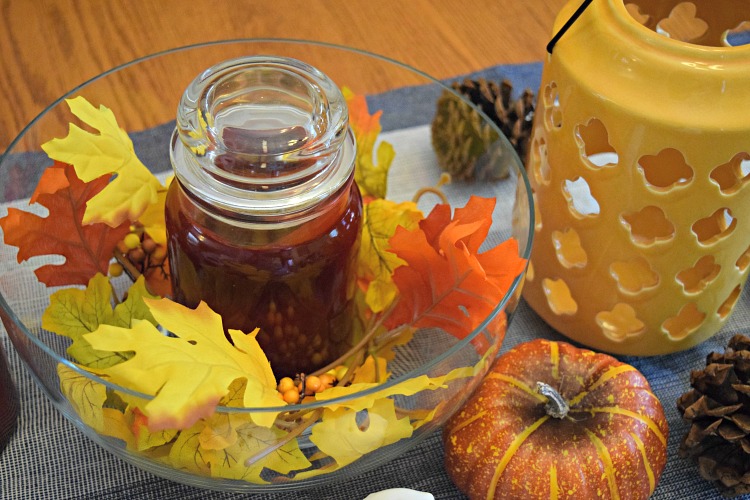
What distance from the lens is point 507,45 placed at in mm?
867

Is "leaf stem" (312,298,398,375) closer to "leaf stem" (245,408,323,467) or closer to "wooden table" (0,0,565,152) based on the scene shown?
"leaf stem" (245,408,323,467)

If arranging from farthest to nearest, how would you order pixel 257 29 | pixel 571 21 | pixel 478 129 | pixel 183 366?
pixel 257 29
pixel 478 129
pixel 571 21
pixel 183 366

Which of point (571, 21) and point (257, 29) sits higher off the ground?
point (571, 21)

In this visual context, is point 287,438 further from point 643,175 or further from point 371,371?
point 643,175

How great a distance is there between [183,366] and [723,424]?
318 millimetres

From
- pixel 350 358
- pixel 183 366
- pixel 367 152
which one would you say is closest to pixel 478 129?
pixel 367 152

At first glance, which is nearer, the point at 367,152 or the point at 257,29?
the point at 367,152

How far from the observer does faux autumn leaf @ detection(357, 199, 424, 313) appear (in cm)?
55

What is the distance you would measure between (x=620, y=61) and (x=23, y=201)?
1.17ft

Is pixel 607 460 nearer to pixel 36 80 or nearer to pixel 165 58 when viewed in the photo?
pixel 165 58

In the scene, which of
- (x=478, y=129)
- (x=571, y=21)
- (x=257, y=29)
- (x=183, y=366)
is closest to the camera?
(x=183, y=366)

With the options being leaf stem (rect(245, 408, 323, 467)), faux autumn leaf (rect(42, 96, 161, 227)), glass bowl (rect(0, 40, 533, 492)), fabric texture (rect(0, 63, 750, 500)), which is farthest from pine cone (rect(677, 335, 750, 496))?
faux autumn leaf (rect(42, 96, 161, 227))

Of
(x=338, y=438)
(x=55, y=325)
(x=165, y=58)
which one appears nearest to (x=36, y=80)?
(x=165, y=58)

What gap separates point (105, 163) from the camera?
50 centimetres
